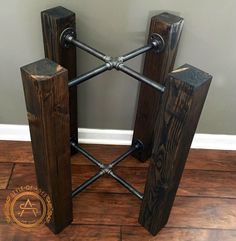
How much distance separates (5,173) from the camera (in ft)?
4.27

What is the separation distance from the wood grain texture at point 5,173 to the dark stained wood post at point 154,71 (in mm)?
Answer: 558

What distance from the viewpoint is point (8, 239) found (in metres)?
1.08

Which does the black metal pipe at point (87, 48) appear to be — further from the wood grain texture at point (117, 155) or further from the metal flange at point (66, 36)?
the wood grain texture at point (117, 155)

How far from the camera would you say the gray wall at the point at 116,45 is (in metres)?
1.06

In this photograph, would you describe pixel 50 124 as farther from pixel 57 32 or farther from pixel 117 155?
pixel 117 155

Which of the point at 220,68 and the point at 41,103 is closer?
the point at 41,103

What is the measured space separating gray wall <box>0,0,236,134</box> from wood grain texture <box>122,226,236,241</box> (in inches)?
19.3

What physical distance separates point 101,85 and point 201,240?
713 mm

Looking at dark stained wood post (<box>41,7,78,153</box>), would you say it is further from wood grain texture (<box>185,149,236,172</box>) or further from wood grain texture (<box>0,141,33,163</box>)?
wood grain texture (<box>185,149,236,172</box>)

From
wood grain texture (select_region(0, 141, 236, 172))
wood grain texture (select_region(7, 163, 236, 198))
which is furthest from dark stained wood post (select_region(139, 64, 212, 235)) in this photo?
wood grain texture (select_region(0, 141, 236, 172))

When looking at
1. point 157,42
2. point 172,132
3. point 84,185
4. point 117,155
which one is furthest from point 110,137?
point 172,132

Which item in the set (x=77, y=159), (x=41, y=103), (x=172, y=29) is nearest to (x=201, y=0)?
(x=172, y=29)

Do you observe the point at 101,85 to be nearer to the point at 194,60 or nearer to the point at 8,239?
the point at 194,60

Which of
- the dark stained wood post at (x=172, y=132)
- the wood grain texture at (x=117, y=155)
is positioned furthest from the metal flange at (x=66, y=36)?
the wood grain texture at (x=117, y=155)
